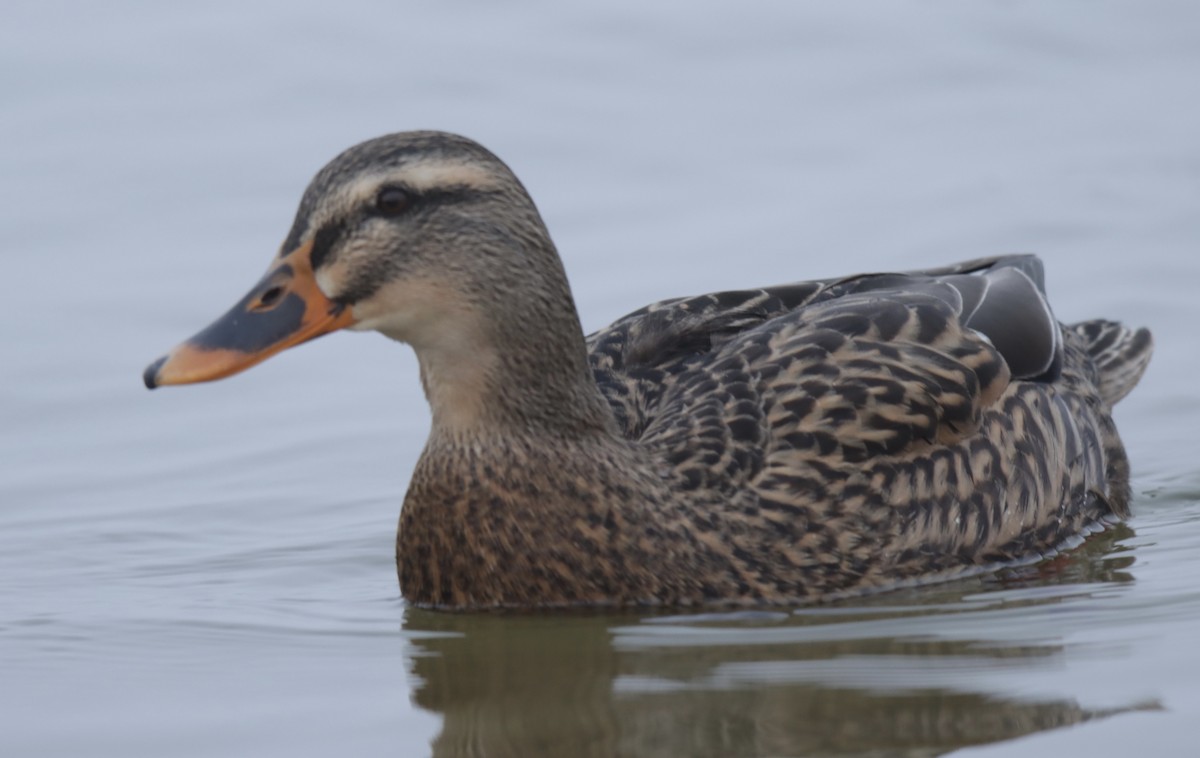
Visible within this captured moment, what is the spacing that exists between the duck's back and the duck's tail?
2.83ft

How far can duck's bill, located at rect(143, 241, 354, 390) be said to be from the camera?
734 cm

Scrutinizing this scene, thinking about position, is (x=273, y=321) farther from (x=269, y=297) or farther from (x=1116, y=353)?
(x=1116, y=353)

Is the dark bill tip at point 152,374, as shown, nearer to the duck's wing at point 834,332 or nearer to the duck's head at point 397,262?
the duck's head at point 397,262

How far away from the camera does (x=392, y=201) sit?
742 centimetres

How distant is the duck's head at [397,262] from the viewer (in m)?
7.33

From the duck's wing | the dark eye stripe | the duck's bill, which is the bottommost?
the duck's wing

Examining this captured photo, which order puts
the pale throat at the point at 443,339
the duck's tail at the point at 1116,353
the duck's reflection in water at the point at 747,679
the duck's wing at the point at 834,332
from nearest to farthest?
the duck's reflection in water at the point at 747,679 → the pale throat at the point at 443,339 → the duck's wing at the point at 834,332 → the duck's tail at the point at 1116,353

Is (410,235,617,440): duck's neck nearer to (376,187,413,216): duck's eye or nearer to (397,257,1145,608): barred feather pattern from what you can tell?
(397,257,1145,608): barred feather pattern

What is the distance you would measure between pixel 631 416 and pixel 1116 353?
2720 millimetres

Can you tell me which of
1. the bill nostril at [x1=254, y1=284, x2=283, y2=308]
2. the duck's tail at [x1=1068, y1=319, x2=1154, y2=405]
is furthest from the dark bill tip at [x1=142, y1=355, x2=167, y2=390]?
the duck's tail at [x1=1068, y1=319, x2=1154, y2=405]

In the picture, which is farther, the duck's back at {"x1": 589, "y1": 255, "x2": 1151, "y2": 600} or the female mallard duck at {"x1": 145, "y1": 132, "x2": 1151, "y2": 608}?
the duck's back at {"x1": 589, "y1": 255, "x2": 1151, "y2": 600}

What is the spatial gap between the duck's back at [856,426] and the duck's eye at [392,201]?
→ 1.20 meters

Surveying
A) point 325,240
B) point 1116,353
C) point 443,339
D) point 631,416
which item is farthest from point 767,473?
point 1116,353

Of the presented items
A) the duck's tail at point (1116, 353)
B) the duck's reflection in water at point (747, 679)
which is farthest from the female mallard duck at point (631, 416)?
the duck's tail at point (1116, 353)
